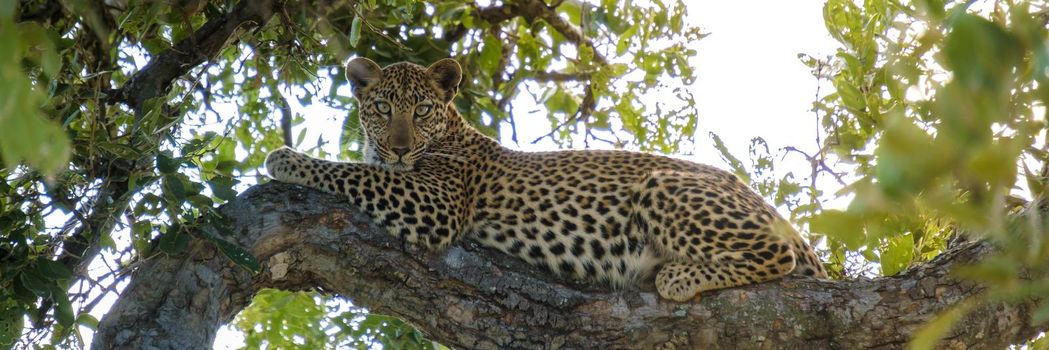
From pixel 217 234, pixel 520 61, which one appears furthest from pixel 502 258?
pixel 520 61

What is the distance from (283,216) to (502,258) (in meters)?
1.20

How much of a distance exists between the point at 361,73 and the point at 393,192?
63.6 inches

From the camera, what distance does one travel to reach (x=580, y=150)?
747 centimetres

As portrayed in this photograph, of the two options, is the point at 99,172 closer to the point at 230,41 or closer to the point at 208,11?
the point at 230,41

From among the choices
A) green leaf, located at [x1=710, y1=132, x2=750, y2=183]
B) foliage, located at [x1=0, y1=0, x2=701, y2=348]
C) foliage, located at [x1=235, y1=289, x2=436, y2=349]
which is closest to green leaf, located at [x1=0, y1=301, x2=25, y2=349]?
foliage, located at [x1=0, y1=0, x2=701, y2=348]

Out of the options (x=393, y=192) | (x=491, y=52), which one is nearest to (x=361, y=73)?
(x=491, y=52)

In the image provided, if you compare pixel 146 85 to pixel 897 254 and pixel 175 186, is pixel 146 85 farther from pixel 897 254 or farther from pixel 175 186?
pixel 897 254

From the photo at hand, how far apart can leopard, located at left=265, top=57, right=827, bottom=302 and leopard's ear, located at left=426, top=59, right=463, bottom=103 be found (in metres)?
0.02

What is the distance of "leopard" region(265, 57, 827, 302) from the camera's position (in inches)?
233

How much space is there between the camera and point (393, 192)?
6441 mm

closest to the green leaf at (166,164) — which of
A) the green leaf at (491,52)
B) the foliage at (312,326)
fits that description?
the foliage at (312,326)

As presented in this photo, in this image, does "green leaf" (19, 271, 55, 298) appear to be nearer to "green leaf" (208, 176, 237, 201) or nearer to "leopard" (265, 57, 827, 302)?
"green leaf" (208, 176, 237, 201)

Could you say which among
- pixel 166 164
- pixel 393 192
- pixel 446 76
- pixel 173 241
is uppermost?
pixel 446 76

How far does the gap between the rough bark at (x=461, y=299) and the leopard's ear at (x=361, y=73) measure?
2136 mm
